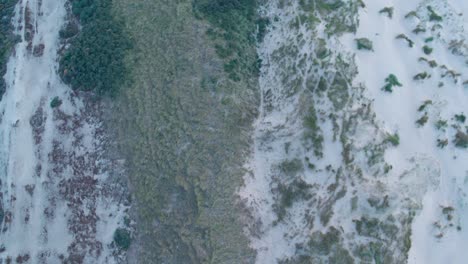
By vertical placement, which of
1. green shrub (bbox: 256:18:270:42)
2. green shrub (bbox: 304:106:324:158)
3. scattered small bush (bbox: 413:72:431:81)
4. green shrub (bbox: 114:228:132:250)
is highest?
green shrub (bbox: 256:18:270:42)

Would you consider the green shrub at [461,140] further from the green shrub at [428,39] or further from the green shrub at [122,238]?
the green shrub at [122,238]

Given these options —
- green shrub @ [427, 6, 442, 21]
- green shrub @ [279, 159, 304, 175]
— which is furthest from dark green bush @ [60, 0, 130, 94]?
green shrub @ [427, 6, 442, 21]

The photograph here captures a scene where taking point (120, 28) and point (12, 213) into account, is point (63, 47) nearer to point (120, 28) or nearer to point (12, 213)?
point (120, 28)

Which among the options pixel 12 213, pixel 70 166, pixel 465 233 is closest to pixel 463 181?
pixel 465 233

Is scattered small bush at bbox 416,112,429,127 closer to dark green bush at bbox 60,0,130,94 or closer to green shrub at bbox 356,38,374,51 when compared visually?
green shrub at bbox 356,38,374,51

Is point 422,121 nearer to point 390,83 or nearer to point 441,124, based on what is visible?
point 441,124

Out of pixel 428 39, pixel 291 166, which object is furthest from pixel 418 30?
pixel 291 166
